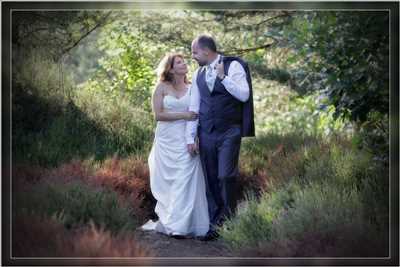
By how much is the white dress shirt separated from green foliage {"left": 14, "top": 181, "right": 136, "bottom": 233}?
1.00 meters

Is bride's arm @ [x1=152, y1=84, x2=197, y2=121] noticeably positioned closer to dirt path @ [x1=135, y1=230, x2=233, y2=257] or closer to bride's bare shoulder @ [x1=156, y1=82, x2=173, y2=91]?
bride's bare shoulder @ [x1=156, y1=82, x2=173, y2=91]

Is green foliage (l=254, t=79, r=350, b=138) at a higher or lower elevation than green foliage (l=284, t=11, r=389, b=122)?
lower

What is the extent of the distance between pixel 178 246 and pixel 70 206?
38.7 inches

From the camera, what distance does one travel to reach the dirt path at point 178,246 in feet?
19.1

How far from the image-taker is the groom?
6.15 m

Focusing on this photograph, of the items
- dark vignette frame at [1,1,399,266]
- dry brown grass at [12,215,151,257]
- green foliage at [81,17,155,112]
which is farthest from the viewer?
green foliage at [81,17,155,112]

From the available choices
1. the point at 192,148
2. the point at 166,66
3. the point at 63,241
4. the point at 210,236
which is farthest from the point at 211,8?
the point at 63,241

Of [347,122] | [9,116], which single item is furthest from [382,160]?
[9,116]

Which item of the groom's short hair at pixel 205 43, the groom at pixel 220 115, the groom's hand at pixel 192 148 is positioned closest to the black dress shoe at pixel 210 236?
the groom at pixel 220 115

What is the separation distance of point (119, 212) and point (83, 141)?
0.89 m

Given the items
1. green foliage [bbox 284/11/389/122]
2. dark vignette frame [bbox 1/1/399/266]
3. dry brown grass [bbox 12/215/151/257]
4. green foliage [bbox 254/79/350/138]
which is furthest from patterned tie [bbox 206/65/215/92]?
dry brown grass [bbox 12/215/151/257]

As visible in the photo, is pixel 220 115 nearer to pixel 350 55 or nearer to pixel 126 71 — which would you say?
pixel 126 71

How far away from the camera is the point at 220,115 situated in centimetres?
619

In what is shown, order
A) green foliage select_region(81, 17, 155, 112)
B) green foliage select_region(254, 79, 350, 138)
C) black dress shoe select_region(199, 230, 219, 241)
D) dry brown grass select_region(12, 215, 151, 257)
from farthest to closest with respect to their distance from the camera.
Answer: green foliage select_region(254, 79, 350, 138)
green foliage select_region(81, 17, 155, 112)
black dress shoe select_region(199, 230, 219, 241)
dry brown grass select_region(12, 215, 151, 257)
